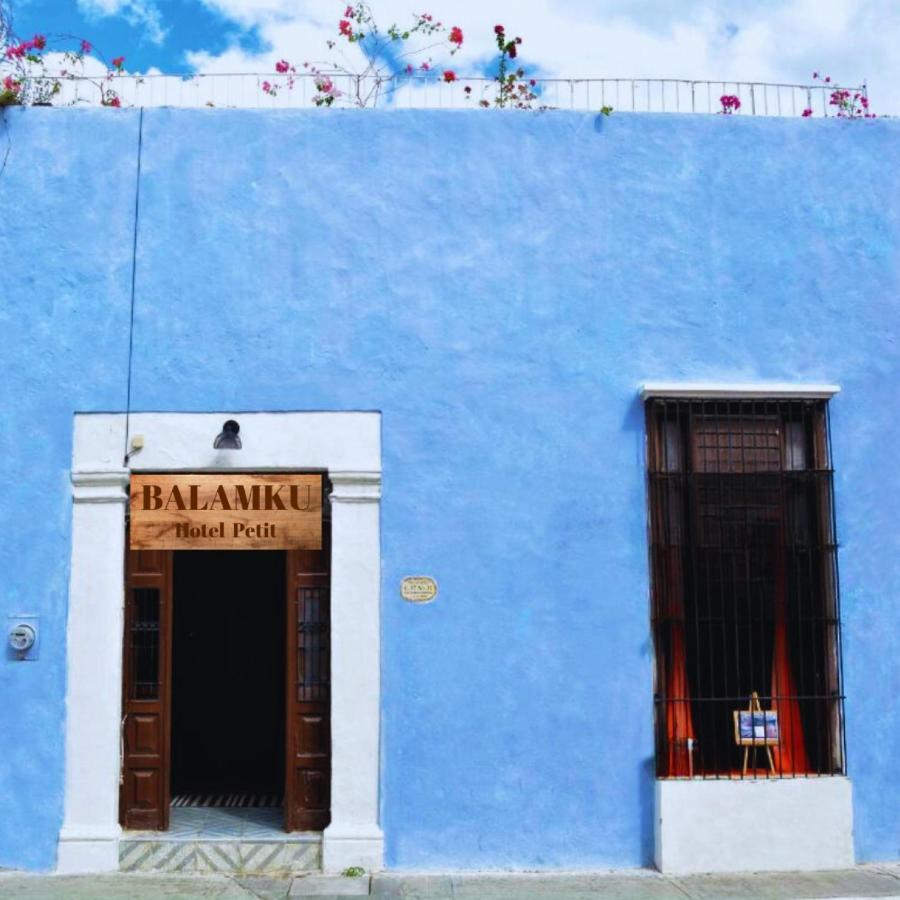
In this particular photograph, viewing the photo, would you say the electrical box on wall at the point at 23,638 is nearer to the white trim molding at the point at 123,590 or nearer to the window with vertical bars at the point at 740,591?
the white trim molding at the point at 123,590

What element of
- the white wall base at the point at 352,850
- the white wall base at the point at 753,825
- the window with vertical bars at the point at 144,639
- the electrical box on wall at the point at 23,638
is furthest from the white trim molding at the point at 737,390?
the electrical box on wall at the point at 23,638

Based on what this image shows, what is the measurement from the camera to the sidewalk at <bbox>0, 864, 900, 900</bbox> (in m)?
6.81

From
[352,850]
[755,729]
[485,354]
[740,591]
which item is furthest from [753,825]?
[485,354]

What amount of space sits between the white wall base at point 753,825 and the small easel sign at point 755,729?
25cm

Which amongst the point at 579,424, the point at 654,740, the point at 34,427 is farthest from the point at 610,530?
the point at 34,427

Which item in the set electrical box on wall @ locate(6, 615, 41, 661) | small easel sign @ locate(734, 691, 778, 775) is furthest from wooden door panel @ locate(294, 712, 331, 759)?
small easel sign @ locate(734, 691, 778, 775)

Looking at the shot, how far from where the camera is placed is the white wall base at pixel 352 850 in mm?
7250

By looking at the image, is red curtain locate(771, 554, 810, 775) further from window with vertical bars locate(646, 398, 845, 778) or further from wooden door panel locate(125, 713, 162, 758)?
wooden door panel locate(125, 713, 162, 758)

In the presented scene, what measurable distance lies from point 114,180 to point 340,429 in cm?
229

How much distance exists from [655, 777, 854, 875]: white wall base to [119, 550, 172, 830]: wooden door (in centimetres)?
326

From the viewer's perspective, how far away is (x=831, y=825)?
739 centimetres

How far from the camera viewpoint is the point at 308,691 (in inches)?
302

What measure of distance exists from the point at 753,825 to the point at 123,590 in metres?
4.31

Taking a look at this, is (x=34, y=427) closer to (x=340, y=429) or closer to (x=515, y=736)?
(x=340, y=429)
